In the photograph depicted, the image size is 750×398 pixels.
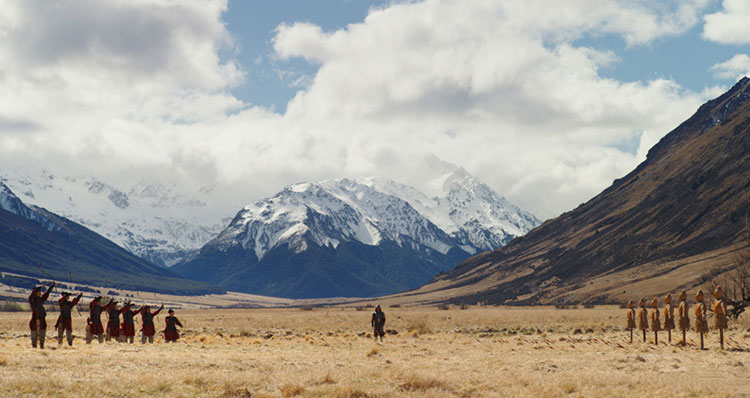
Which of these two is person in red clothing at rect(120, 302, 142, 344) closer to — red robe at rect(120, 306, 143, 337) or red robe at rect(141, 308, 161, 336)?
red robe at rect(120, 306, 143, 337)

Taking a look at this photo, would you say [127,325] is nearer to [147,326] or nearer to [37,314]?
[147,326]

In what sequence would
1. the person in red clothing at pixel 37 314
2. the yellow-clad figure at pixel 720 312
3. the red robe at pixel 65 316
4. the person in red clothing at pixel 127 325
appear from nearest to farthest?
the person in red clothing at pixel 37 314, the red robe at pixel 65 316, the yellow-clad figure at pixel 720 312, the person in red clothing at pixel 127 325

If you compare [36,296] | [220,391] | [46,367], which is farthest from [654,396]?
[36,296]

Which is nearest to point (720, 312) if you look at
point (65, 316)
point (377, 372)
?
point (377, 372)

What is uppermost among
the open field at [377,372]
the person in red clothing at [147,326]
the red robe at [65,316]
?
the red robe at [65,316]

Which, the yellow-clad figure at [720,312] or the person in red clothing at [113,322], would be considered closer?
the yellow-clad figure at [720,312]

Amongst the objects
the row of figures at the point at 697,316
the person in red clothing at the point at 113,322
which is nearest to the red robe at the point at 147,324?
the person in red clothing at the point at 113,322

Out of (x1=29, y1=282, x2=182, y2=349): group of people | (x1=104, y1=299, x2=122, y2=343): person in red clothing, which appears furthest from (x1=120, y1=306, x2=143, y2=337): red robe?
(x1=104, y1=299, x2=122, y2=343): person in red clothing

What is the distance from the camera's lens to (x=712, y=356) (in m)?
31.2

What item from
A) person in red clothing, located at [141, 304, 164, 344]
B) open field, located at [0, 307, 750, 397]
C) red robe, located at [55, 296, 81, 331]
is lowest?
open field, located at [0, 307, 750, 397]

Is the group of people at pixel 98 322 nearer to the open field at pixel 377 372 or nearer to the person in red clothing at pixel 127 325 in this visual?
the person in red clothing at pixel 127 325

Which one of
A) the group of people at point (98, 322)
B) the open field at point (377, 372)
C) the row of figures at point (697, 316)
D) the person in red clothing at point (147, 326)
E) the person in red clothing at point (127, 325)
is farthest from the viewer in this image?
the person in red clothing at point (147, 326)

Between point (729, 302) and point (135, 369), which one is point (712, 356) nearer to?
point (729, 302)

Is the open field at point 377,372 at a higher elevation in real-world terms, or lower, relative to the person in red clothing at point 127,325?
lower
